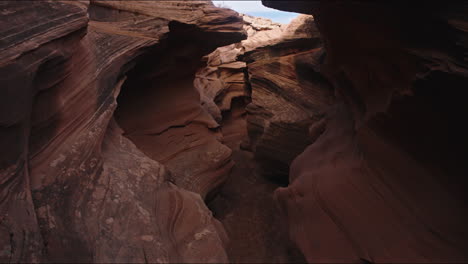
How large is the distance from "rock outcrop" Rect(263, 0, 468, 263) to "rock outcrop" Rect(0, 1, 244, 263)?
1.25 metres

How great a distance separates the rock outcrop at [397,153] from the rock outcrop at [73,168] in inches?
49.0

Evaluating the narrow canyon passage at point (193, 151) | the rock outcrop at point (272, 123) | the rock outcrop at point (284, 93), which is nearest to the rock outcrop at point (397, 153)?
the narrow canyon passage at point (193, 151)

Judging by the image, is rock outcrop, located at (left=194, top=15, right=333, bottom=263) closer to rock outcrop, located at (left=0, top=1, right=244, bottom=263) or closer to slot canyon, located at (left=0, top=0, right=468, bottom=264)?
slot canyon, located at (left=0, top=0, right=468, bottom=264)

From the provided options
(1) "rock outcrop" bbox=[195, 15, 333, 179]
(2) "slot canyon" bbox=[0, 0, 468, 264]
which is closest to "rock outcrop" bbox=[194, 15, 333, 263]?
(1) "rock outcrop" bbox=[195, 15, 333, 179]

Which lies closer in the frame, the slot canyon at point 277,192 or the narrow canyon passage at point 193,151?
the slot canyon at point 277,192

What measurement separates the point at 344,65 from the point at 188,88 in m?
4.00

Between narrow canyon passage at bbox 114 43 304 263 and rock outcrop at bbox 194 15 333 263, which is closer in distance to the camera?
narrow canyon passage at bbox 114 43 304 263

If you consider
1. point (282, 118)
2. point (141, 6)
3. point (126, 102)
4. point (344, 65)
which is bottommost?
point (282, 118)

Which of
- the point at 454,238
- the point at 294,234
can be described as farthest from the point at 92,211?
the point at 454,238

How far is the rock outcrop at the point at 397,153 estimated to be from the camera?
8.70 ft

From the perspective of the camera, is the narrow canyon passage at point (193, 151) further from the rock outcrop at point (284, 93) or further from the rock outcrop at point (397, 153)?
the rock outcrop at point (397, 153)

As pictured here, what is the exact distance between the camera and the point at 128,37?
4.91 meters

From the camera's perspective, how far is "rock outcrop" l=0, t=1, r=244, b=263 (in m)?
2.57

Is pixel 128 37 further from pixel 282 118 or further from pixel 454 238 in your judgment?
pixel 454 238
